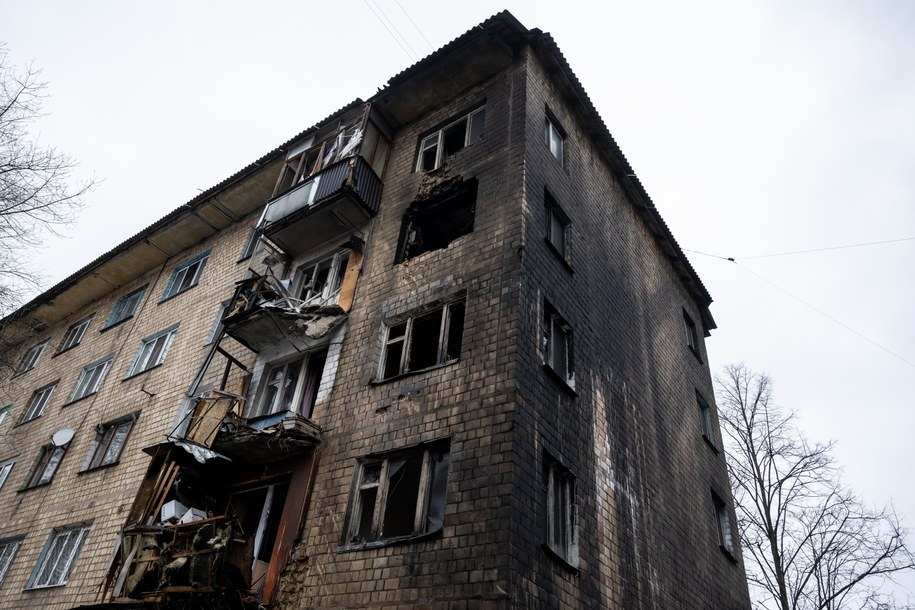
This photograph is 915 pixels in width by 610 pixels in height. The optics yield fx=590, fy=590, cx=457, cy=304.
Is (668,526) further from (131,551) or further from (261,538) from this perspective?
(131,551)

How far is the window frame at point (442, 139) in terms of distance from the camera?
538 inches

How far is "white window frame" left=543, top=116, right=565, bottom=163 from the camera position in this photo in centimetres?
1368

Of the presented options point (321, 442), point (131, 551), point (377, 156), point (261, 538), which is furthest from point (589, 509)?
point (377, 156)

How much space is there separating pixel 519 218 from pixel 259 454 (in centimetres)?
662

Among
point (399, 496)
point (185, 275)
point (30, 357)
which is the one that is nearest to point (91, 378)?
point (185, 275)

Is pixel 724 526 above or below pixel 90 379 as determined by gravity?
below

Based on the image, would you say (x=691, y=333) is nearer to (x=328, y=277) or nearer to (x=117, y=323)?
(x=328, y=277)

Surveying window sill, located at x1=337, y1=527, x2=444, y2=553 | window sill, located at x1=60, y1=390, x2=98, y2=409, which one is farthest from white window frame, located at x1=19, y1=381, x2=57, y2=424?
window sill, located at x1=337, y1=527, x2=444, y2=553

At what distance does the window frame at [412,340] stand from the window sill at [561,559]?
10.4ft

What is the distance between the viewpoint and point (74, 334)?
2272 cm

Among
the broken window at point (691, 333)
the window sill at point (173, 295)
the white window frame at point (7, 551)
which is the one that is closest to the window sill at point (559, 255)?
the broken window at point (691, 333)

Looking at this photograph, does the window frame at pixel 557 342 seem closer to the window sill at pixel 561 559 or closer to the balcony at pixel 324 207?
the window sill at pixel 561 559

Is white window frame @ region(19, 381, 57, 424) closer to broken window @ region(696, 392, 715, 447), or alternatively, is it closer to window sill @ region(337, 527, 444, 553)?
window sill @ region(337, 527, 444, 553)

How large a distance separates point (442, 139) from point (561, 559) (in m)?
9.89
